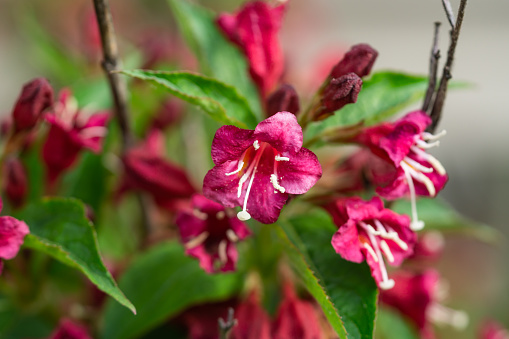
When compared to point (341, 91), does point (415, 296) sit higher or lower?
lower

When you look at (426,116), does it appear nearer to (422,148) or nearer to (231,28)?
(422,148)

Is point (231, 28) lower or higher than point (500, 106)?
higher

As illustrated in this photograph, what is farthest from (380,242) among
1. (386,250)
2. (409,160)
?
(409,160)

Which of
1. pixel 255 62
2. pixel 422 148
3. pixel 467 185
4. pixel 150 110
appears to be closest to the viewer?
pixel 422 148

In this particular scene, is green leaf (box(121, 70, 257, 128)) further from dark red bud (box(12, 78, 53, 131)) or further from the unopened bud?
dark red bud (box(12, 78, 53, 131))

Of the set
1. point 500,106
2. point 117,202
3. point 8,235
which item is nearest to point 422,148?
point 8,235

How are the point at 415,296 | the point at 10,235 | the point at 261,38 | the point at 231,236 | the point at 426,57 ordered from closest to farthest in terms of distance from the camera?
1. the point at 10,235
2. the point at 231,236
3. the point at 261,38
4. the point at 415,296
5. the point at 426,57

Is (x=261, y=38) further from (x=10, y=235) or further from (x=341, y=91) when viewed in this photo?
(x=10, y=235)

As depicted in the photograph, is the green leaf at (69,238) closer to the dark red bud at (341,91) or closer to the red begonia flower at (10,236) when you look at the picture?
the red begonia flower at (10,236)
